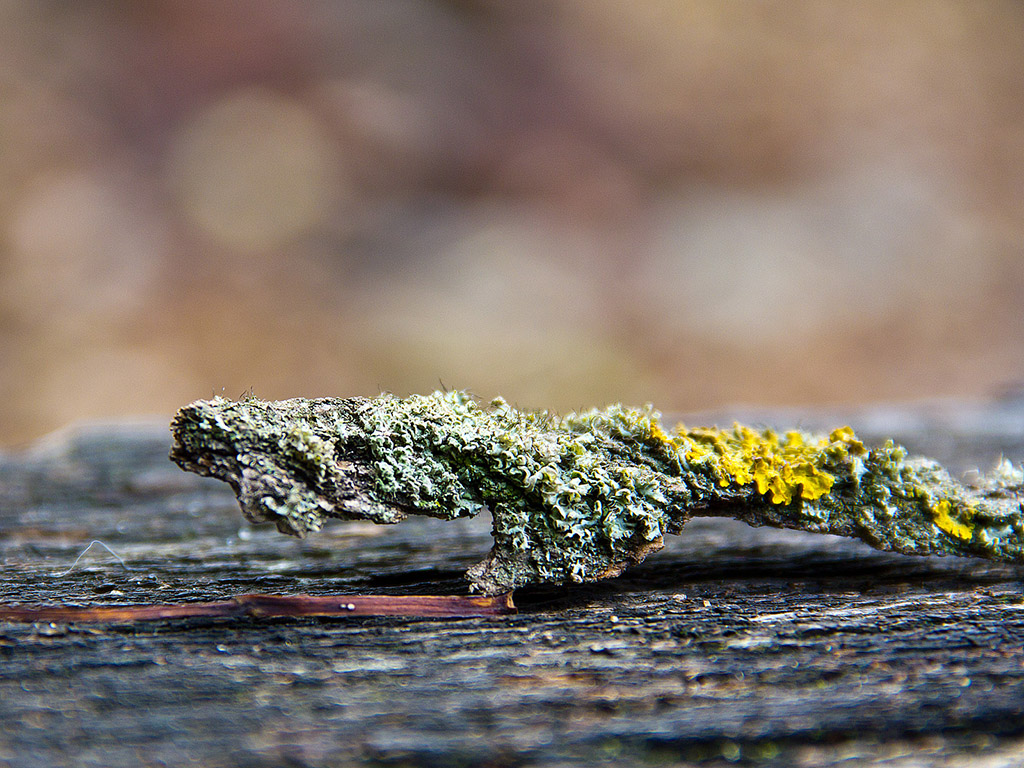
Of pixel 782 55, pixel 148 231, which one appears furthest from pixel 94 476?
pixel 782 55

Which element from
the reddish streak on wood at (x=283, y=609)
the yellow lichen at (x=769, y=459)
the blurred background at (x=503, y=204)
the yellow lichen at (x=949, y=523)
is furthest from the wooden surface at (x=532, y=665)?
the blurred background at (x=503, y=204)

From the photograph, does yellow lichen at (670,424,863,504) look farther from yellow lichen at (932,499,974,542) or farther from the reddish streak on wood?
the reddish streak on wood

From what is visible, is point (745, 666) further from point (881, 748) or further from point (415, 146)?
point (415, 146)

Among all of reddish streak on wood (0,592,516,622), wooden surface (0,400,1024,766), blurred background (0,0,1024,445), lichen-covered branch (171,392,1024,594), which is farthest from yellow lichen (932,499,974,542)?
blurred background (0,0,1024,445)

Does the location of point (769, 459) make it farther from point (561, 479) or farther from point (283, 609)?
point (283, 609)

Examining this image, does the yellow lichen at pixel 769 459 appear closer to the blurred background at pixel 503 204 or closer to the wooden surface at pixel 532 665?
the wooden surface at pixel 532 665

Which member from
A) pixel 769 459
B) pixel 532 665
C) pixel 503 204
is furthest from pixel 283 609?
pixel 503 204
